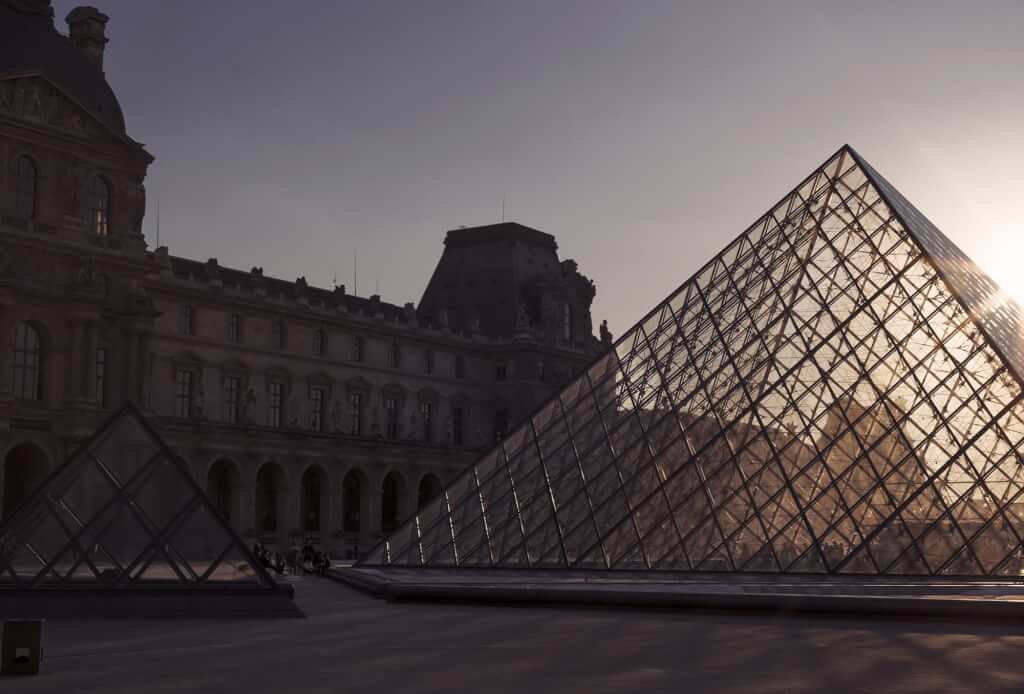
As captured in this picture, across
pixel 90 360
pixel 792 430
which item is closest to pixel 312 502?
pixel 90 360

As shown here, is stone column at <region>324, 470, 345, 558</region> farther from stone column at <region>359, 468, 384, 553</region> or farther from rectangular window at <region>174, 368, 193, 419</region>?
rectangular window at <region>174, 368, 193, 419</region>

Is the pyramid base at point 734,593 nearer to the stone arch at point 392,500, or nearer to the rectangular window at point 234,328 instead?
the rectangular window at point 234,328

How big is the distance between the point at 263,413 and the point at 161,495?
42.3 metres

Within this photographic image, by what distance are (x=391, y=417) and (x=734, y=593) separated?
169 feet

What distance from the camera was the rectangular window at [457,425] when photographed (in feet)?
234

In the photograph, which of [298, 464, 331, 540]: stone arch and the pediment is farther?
[298, 464, 331, 540]: stone arch

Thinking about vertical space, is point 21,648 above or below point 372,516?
below

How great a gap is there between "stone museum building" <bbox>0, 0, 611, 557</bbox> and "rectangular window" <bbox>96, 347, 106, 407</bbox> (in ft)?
0.41

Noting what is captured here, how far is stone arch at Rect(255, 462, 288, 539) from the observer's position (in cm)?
5897

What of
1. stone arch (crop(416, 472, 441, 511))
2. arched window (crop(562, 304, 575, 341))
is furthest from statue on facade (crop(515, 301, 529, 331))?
stone arch (crop(416, 472, 441, 511))

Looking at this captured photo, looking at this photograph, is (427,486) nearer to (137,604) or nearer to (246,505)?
(246,505)

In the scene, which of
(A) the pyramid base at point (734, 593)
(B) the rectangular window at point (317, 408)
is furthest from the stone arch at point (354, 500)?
(A) the pyramid base at point (734, 593)

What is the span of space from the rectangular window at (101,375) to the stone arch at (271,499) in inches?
445

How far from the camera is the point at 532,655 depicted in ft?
41.2
